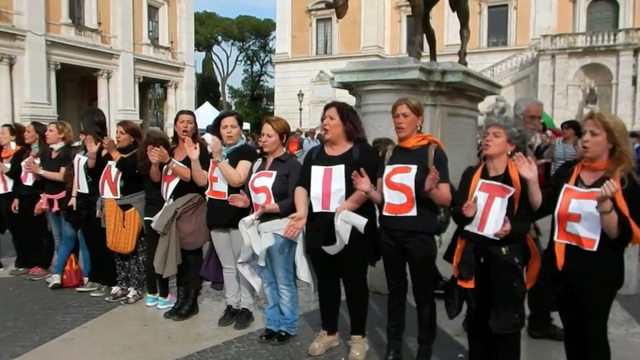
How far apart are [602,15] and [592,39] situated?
5238mm

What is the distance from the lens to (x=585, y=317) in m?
3.25

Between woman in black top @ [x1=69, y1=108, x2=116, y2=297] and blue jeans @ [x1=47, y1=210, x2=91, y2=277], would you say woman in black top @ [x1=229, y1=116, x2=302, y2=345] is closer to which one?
woman in black top @ [x1=69, y1=108, x2=116, y2=297]

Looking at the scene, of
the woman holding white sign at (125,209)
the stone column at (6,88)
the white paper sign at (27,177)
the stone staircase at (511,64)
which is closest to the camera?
the woman holding white sign at (125,209)

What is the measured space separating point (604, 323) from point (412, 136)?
5.43 feet

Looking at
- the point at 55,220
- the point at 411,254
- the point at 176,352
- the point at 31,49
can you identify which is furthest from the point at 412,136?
the point at 31,49

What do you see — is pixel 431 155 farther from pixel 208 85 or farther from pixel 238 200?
pixel 208 85

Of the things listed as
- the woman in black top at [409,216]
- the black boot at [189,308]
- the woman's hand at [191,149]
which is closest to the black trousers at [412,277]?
the woman in black top at [409,216]

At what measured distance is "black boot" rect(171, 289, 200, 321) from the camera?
5.36 metres

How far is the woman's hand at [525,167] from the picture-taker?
3314 mm

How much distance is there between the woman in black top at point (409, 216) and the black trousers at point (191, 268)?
213 cm

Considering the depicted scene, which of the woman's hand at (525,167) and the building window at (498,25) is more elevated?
the building window at (498,25)

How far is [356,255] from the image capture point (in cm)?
425

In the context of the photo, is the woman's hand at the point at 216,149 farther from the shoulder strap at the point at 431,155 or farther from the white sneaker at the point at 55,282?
the white sneaker at the point at 55,282

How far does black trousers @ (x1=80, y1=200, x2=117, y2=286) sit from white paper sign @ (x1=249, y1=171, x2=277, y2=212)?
7.88 feet
